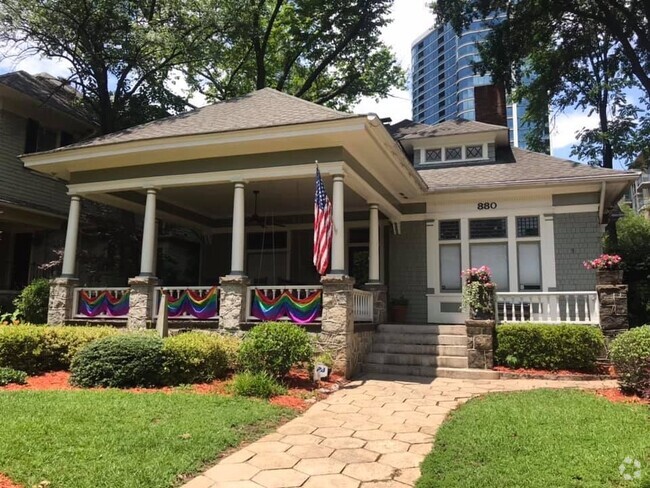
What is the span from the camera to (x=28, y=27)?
14859mm

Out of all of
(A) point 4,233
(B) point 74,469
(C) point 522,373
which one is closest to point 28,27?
(A) point 4,233

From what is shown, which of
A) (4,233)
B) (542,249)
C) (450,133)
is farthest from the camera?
(4,233)

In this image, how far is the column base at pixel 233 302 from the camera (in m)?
9.42

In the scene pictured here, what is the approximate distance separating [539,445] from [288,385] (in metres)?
3.90

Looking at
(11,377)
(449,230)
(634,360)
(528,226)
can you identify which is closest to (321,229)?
(634,360)

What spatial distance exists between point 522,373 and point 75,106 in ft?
55.9

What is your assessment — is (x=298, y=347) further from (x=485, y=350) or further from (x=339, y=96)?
(x=339, y=96)

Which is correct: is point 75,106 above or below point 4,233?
above

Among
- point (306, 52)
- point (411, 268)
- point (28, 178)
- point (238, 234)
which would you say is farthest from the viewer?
point (306, 52)

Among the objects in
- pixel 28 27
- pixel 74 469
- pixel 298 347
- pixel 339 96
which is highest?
pixel 339 96

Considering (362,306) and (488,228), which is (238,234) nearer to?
(362,306)

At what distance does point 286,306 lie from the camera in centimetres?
932

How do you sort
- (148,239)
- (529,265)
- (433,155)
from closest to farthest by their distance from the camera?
(148,239) → (529,265) → (433,155)

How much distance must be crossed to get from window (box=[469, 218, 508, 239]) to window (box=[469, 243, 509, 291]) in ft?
0.75
